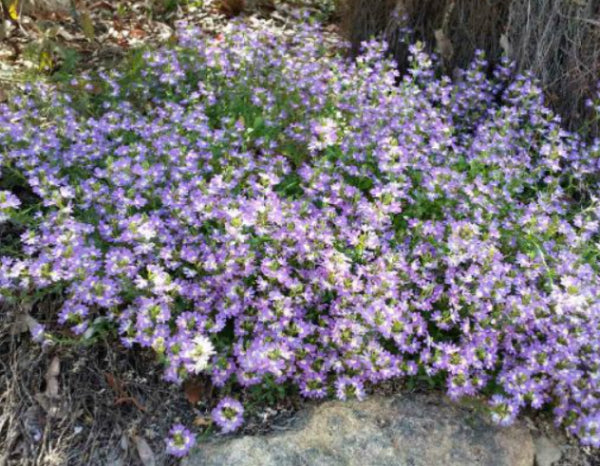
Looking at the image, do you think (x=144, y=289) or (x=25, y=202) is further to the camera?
(x=25, y=202)

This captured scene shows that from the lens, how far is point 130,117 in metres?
3.49

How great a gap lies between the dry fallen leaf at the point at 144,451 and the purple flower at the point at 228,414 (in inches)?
12.6

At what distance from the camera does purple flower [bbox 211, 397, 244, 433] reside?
2393 mm

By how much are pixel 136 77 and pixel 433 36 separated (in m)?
1.88

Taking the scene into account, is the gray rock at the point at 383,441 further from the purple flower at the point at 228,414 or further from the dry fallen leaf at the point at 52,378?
the dry fallen leaf at the point at 52,378

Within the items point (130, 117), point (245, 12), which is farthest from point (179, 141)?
point (245, 12)

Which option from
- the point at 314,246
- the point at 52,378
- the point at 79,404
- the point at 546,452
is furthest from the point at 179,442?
the point at 546,452

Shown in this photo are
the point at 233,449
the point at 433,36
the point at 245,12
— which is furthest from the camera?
the point at 245,12

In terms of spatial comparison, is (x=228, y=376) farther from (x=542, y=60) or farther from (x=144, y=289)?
(x=542, y=60)

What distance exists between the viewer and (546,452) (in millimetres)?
2674

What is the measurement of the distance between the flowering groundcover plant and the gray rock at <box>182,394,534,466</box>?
132mm

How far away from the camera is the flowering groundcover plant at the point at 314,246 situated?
2543 millimetres

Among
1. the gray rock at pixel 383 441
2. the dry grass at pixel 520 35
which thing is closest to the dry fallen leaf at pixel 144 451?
the gray rock at pixel 383 441

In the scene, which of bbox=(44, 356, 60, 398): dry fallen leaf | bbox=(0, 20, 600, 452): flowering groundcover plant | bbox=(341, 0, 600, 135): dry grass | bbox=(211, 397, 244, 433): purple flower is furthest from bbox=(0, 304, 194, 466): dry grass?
bbox=(341, 0, 600, 135): dry grass
